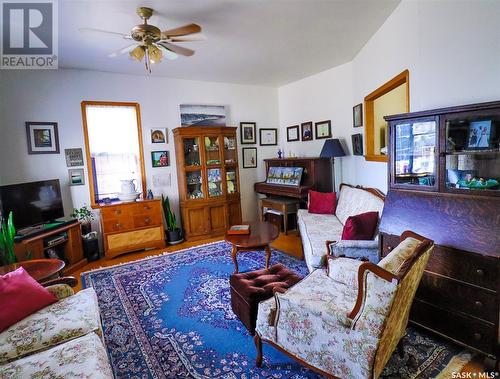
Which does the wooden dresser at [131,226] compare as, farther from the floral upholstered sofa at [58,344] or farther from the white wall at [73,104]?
the floral upholstered sofa at [58,344]

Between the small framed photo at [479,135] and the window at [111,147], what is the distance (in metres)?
4.18

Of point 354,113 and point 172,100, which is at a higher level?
point 172,100

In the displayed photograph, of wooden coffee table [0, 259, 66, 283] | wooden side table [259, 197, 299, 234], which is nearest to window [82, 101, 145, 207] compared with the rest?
wooden coffee table [0, 259, 66, 283]

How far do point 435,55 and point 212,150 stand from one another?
11.3 ft

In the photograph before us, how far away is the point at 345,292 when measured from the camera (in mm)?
1901

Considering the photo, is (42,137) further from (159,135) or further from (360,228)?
(360,228)

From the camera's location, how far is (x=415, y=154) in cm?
225

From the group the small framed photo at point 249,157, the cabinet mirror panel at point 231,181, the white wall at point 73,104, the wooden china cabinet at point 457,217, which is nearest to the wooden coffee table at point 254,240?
the wooden china cabinet at point 457,217

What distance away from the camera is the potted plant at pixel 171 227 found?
456cm

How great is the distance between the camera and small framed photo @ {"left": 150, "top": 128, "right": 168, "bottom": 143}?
15.3 ft

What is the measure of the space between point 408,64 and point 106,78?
3.99 meters

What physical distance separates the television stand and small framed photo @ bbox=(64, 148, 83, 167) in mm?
883

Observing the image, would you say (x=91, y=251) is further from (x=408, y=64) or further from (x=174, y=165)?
(x=408, y=64)

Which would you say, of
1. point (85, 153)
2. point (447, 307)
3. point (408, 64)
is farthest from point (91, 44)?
point (447, 307)
